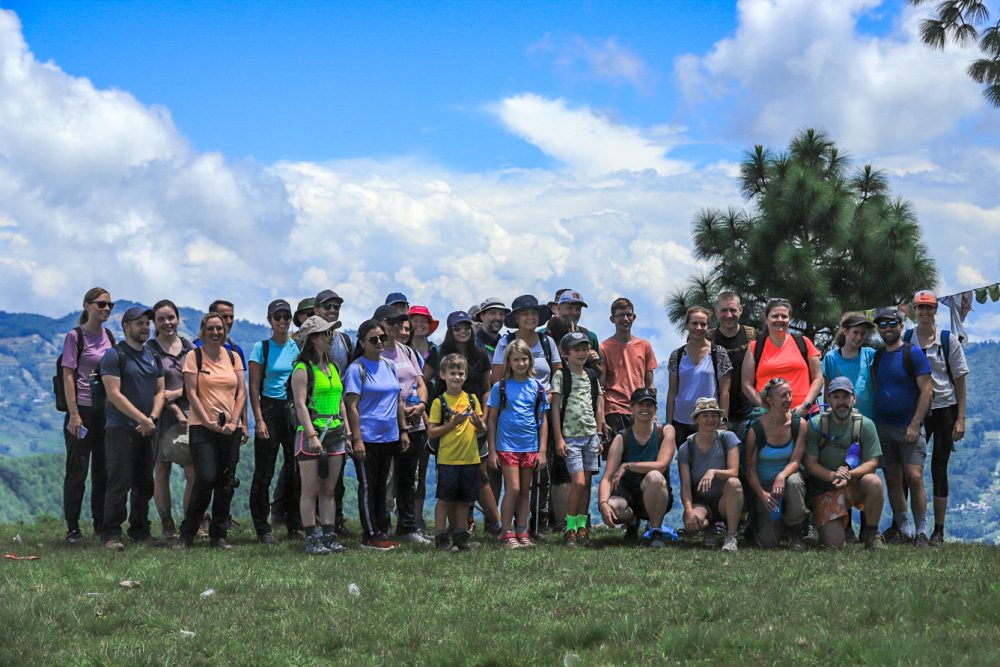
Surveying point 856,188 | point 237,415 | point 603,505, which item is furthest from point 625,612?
point 856,188

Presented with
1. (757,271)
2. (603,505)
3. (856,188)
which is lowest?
(603,505)

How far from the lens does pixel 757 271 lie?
3195cm

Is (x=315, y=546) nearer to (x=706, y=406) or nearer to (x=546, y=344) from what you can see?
(x=546, y=344)

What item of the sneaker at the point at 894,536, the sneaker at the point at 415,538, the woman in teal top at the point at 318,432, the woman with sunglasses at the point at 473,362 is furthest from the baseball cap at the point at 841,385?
the woman in teal top at the point at 318,432

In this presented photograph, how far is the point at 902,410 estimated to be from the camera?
36.8 ft

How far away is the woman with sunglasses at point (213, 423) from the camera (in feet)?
35.6

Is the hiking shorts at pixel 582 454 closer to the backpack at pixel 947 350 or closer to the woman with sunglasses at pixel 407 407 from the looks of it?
the woman with sunglasses at pixel 407 407

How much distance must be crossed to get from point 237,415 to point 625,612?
517cm

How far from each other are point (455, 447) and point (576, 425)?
1.35 meters

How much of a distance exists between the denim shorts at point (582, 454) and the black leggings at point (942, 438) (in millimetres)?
3504

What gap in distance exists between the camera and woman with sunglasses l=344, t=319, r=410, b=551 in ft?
35.8

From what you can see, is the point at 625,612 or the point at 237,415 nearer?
the point at 625,612

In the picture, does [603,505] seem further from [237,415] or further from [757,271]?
[757,271]

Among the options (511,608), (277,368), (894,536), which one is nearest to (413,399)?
(277,368)
